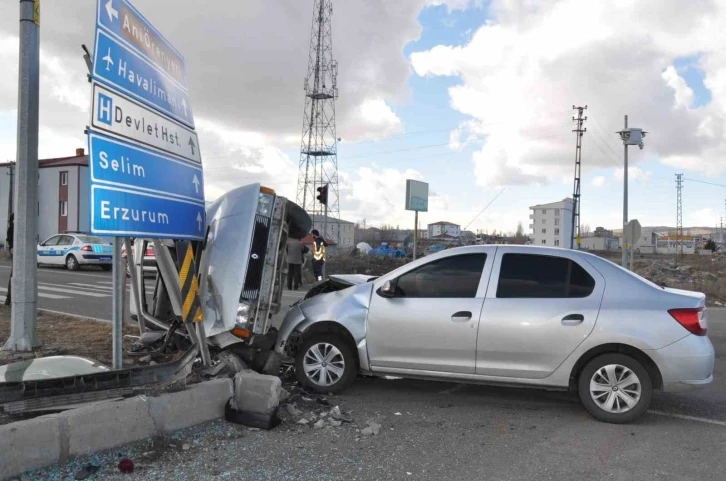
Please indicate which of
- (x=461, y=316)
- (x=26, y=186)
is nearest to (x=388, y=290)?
(x=461, y=316)

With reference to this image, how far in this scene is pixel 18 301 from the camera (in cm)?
678

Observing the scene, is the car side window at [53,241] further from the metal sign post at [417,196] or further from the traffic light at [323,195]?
the metal sign post at [417,196]

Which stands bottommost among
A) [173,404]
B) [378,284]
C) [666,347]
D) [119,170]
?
[173,404]

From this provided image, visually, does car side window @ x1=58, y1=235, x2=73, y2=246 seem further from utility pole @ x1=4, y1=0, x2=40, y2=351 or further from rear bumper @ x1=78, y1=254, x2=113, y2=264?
utility pole @ x1=4, y1=0, x2=40, y2=351

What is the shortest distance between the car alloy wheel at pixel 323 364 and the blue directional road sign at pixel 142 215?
192 cm

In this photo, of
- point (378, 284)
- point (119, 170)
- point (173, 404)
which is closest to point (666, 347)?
point (378, 284)

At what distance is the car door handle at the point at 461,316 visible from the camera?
5.41m

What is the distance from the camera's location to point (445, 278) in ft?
18.6

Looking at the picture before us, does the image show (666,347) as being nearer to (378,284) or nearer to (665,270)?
(378,284)

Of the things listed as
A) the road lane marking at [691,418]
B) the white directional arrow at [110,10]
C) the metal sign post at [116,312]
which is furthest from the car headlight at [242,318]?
the road lane marking at [691,418]

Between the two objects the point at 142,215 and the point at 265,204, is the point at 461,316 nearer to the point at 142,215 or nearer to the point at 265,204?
the point at 265,204

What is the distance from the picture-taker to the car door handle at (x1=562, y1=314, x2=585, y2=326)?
5.17 metres

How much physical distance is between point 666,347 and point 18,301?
704 centimetres

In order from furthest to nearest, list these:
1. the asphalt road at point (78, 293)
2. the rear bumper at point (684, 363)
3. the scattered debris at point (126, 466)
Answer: the asphalt road at point (78, 293), the rear bumper at point (684, 363), the scattered debris at point (126, 466)
